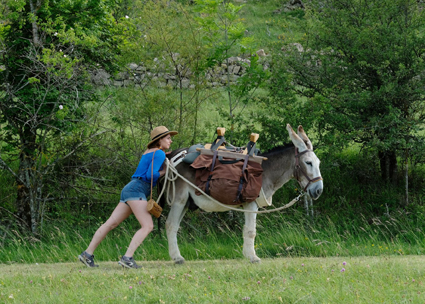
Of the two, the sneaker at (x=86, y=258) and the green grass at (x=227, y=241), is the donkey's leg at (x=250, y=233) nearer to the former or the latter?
the green grass at (x=227, y=241)

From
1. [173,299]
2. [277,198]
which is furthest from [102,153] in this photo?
[173,299]

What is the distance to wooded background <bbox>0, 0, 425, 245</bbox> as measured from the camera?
11031mm

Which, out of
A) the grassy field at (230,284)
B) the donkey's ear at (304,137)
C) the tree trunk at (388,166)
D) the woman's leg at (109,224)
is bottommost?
the tree trunk at (388,166)

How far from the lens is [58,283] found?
6.66 m

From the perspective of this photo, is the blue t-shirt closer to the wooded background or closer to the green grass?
the green grass

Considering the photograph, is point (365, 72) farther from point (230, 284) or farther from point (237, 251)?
point (230, 284)

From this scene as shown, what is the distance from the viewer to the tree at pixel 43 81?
10.5 metres

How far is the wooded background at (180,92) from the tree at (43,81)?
4 centimetres

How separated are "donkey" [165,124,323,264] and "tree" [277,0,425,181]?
10.5 feet

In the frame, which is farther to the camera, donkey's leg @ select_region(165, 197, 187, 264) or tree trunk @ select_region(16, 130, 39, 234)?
tree trunk @ select_region(16, 130, 39, 234)

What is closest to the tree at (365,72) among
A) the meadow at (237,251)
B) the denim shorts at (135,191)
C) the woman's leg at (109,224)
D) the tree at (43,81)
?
the meadow at (237,251)

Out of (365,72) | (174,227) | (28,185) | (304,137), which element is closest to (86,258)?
(174,227)

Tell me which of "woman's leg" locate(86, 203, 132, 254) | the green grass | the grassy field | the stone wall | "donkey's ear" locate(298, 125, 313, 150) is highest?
the stone wall

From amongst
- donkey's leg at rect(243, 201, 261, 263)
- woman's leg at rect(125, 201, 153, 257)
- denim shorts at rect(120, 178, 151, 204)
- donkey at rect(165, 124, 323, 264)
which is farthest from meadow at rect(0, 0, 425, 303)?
denim shorts at rect(120, 178, 151, 204)
